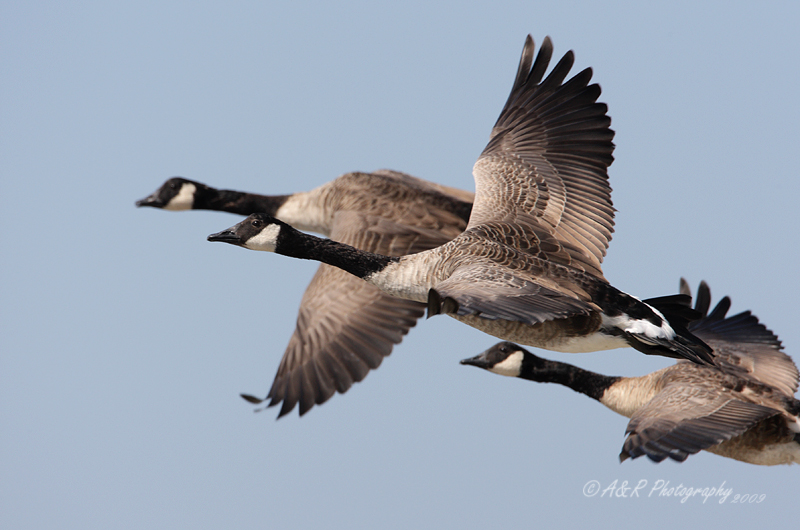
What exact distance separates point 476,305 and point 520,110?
410 centimetres

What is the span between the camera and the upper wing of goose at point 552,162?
8188mm

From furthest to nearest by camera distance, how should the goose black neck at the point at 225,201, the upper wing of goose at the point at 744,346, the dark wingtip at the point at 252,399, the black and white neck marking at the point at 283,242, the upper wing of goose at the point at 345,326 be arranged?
the goose black neck at the point at 225,201 → the dark wingtip at the point at 252,399 → the upper wing of goose at the point at 345,326 → the upper wing of goose at the point at 744,346 → the black and white neck marking at the point at 283,242

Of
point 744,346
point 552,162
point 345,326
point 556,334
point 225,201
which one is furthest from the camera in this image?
point 225,201

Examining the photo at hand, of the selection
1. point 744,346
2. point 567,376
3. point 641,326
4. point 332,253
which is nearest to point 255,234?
point 332,253

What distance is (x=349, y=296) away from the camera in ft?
31.6

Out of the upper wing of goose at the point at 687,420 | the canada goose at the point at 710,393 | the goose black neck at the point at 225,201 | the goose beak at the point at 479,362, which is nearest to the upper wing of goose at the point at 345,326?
the goose beak at the point at 479,362

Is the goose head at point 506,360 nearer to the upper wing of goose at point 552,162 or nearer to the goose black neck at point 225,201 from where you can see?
the upper wing of goose at point 552,162

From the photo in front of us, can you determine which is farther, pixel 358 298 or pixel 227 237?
pixel 358 298

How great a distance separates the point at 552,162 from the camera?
343 inches

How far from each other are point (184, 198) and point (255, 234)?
18.9 ft

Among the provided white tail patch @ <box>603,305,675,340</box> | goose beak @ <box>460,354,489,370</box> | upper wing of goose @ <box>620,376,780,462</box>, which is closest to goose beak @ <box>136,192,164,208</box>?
goose beak @ <box>460,354,489,370</box>

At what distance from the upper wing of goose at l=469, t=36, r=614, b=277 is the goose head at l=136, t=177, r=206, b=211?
5499 millimetres

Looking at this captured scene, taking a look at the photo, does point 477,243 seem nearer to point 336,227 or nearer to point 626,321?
point 626,321

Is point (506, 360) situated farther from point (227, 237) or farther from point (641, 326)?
point (227, 237)
